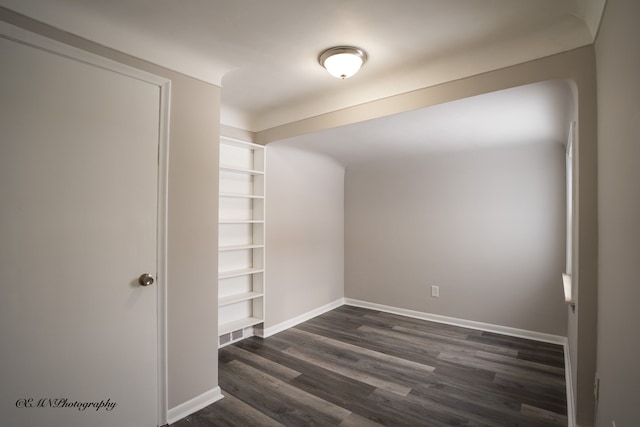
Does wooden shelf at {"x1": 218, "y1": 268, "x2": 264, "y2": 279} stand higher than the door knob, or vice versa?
the door knob

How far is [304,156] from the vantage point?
4012 mm

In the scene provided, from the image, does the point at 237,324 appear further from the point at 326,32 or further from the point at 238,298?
the point at 326,32

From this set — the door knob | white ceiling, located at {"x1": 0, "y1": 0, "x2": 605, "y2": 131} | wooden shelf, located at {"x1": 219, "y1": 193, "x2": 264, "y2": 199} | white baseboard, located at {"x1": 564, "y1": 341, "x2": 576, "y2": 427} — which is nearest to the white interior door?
the door knob

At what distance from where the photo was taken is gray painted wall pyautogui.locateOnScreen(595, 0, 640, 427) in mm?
1000

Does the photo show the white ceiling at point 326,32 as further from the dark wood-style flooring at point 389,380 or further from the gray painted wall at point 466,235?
the dark wood-style flooring at point 389,380

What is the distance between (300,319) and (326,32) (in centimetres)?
325

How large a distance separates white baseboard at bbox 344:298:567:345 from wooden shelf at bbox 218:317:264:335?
1770 millimetres

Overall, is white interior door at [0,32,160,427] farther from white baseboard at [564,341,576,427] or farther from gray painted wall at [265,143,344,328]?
white baseboard at [564,341,576,427]

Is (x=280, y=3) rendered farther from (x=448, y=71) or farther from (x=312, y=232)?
(x=312, y=232)

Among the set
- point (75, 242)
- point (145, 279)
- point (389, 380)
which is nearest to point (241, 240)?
point (145, 279)

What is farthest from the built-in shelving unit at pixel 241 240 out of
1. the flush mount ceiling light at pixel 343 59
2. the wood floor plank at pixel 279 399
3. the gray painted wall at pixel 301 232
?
the flush mount ceiling light at pixel 343 59

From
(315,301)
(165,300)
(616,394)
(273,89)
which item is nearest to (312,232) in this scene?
(315,301)

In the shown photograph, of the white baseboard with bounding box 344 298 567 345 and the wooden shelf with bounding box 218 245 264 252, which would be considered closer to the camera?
the wooden shelf with bounding box 218 245 264 252

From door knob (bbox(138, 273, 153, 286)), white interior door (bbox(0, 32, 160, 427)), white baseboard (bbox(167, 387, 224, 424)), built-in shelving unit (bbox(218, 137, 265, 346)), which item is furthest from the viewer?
built-in shelving unit (bbox(218, 137, 265, 346))
